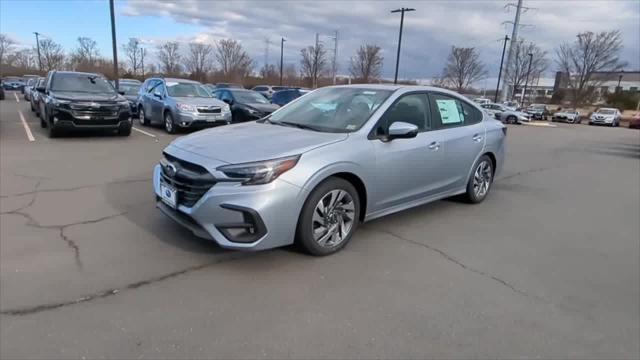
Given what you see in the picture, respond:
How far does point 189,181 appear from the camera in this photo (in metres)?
3.58

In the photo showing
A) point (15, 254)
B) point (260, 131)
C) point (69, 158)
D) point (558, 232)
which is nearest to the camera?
point (15, 254)

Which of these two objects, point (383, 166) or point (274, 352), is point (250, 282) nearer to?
point (274, 352)

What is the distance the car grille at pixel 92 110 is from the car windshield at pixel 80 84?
88 cm

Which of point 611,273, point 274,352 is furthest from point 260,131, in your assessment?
point 611,273

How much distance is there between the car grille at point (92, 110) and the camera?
10273mm

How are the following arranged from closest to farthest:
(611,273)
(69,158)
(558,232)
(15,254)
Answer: (15,254), (611,273), (558,232), (69,158)

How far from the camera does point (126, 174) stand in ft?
23.0

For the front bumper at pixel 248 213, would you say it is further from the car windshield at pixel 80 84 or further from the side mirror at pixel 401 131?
the car windshield at pixel 80 84

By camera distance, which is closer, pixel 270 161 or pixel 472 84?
pixel 270 161

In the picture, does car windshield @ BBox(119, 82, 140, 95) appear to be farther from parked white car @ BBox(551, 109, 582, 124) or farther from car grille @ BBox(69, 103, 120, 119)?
parked white car @ BBox(551, 109, 582, 124)

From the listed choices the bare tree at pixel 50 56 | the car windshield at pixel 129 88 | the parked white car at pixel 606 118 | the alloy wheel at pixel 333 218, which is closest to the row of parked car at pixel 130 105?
the car windshield at pixel 129 88

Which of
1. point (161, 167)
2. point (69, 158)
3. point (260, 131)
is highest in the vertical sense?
point (260, 131)

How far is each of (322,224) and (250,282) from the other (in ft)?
2.73

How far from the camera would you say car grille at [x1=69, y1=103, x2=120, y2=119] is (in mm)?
10273
